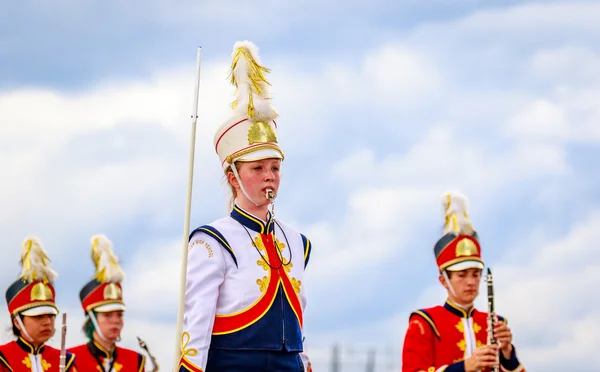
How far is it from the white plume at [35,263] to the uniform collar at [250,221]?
17.6 ft

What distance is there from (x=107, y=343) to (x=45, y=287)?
133 centimetres

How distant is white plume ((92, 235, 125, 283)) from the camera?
13609 mm

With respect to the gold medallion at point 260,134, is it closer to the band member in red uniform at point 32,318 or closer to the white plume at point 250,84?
the white plume at point 250,84

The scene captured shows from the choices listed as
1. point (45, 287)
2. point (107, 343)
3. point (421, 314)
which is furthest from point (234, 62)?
point (107, 343)

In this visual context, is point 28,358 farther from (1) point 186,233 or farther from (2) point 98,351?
(1) point 186,233

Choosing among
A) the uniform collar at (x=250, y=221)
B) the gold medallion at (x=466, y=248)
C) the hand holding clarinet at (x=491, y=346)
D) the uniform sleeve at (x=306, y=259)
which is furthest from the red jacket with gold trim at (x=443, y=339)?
the uniform collar at (x=250, y=221)

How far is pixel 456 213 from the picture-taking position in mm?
10820

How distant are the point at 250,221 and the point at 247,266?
0.35 m

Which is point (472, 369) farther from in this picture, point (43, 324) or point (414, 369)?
point (43, 324)

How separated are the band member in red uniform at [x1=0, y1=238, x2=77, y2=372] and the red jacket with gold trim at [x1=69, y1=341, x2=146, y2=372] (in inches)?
26.2

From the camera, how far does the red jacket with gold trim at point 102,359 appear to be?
13750 millimetres

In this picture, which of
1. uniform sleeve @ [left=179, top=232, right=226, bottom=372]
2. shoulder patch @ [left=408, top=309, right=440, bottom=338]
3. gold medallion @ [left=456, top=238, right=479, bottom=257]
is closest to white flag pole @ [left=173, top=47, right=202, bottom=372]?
uniform sleeve @ [left=179, top=232, right=226, bottom=372]

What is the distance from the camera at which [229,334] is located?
778cm

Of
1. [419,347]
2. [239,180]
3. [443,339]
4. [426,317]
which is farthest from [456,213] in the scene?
[239,180]
